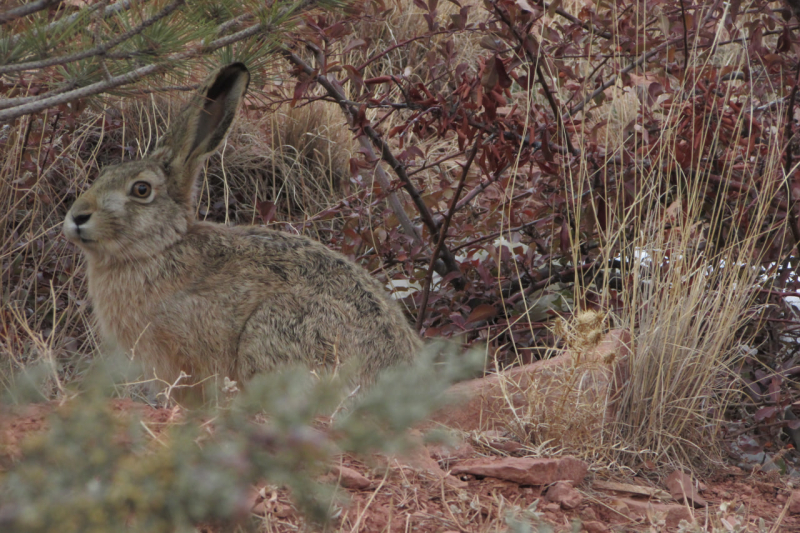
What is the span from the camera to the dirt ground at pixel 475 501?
9.39 feet

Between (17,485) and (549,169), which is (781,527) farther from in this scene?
(17,485)

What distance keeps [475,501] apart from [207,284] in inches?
71.8

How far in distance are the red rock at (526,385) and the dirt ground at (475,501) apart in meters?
0.31

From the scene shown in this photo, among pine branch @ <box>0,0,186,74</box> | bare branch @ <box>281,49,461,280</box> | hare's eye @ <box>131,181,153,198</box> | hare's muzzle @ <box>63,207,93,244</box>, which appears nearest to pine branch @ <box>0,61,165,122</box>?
pine branch @ <box>0,0,186,74</box>

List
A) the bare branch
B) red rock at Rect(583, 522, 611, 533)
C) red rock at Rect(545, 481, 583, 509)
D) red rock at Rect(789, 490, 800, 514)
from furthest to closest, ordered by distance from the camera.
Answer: the bare branch → red rock at Rect(789, 490, 800, 514) → red rock at Rect(545, 481, 583, 509) → red rock at Rect(583, 522, 611, 533)

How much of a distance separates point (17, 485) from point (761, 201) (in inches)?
141

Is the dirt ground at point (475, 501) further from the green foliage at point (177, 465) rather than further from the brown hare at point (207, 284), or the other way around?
the brown hare at point (207, 284)

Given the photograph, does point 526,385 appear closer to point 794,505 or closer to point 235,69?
point 794,505

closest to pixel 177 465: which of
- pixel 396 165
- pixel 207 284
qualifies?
pixel 207 284

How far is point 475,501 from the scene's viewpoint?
3182 millimetres

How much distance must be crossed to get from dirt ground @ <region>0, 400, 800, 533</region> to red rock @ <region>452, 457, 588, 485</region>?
0.03 meters

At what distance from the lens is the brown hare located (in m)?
4.06

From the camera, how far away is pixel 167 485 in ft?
5.93

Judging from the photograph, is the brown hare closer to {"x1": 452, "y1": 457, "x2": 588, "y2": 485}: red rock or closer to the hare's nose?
the hare's nose
